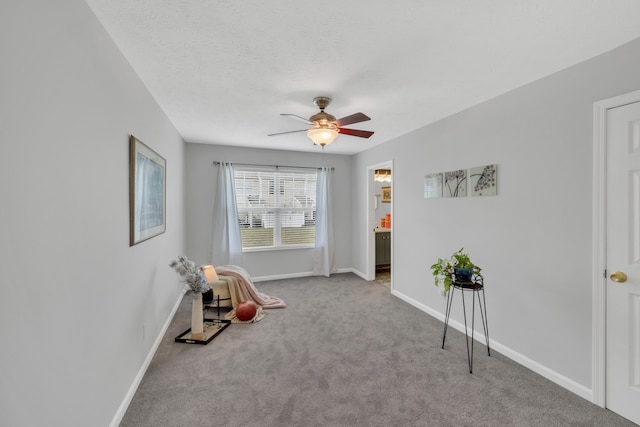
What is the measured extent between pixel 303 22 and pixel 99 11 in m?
1.12

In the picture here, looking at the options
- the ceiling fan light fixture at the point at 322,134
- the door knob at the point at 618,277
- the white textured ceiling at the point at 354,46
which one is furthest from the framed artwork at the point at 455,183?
the ceiling fan light fixture at the point at 322,134

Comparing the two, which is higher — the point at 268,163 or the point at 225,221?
the point at 268,163

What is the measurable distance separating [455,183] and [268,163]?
3280mm

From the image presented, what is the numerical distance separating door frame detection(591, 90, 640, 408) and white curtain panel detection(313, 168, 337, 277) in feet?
13.0

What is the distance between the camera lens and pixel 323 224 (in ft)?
18.3

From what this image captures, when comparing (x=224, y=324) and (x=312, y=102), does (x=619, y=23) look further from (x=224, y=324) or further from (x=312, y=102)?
(x=224, y=324)

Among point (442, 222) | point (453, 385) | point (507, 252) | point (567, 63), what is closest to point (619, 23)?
point (567, 63)

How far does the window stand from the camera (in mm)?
5215

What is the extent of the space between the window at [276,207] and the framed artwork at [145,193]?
2.14 m

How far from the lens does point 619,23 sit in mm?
1662

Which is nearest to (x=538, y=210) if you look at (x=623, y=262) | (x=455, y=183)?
(x=623, y=262)

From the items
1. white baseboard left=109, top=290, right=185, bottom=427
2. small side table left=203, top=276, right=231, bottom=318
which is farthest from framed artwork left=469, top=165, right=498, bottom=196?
white baseboard left=109, top=290, right=185, bottom=427

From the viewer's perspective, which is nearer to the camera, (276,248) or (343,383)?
(343,383)

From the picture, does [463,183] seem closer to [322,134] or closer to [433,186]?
[433,186]
